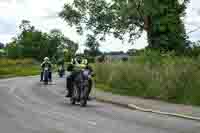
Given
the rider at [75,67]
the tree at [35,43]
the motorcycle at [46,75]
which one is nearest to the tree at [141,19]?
the motorcycle at [46,75]

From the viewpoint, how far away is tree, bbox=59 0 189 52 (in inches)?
1976

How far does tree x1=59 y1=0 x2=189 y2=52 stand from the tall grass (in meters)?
21.3

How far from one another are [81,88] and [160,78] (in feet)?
14.3

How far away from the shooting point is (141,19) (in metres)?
52.0

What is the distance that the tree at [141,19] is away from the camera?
5019cm

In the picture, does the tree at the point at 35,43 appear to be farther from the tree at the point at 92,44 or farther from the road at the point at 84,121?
the road at the point at 84,121

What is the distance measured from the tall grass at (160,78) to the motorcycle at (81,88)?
11.6 feet

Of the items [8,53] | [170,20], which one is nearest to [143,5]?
[170,20]

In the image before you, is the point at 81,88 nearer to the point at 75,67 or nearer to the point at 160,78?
the point at 75,67

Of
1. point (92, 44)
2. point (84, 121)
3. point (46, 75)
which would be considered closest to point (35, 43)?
point (92, 44)

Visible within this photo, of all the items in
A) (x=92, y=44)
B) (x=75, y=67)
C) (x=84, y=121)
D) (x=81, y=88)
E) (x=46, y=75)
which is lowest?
(x=84, y=121)

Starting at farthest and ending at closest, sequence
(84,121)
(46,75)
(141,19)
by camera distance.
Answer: (141,19)
(46,75)
(84,121)

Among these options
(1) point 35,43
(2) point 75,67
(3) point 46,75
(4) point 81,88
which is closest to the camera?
(4) point 81,88

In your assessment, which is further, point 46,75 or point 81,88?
point 46,75
